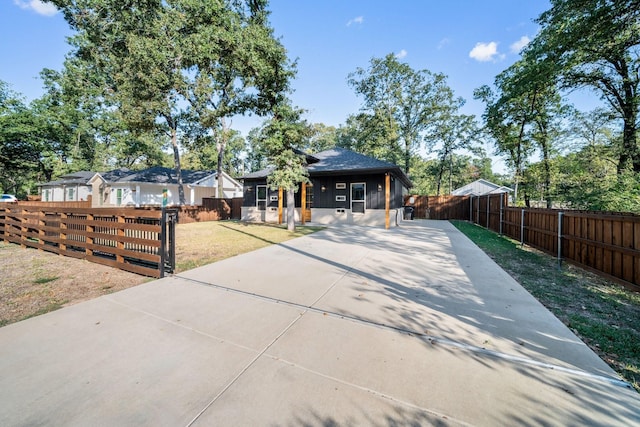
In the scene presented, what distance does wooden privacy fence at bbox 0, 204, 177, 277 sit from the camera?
14.7 feet

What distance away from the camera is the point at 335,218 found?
1380 cm

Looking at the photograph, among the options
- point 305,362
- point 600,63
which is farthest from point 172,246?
point 600,63

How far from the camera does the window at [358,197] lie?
1316 cm

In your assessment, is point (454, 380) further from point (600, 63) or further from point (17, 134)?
point (17, 134)

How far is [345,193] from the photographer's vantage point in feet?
44.3

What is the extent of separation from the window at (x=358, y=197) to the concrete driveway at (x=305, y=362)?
9439mm

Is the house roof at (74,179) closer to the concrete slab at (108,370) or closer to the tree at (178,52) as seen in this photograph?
the tree at (178,52)

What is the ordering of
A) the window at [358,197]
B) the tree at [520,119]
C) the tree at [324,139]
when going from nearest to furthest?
the window at [358,197], the tree at [520,119], the tree at [324,139]

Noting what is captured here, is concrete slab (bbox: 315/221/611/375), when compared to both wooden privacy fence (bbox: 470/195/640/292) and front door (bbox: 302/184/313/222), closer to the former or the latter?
wooden privacy fence (bbox: 470/195/640/292)

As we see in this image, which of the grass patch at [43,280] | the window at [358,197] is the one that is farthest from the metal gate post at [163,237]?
the window at [358,197]

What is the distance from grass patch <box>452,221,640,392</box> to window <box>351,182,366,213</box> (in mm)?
7622

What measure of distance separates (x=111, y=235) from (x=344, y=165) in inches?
412

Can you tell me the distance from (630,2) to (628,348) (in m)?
7.54

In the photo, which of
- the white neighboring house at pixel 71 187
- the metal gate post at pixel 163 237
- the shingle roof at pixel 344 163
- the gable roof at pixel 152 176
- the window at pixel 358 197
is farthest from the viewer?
the white neighboring house at pixel 71 187
